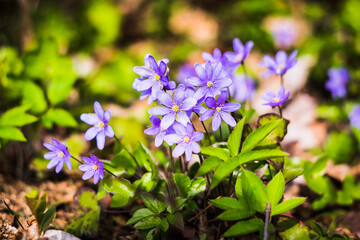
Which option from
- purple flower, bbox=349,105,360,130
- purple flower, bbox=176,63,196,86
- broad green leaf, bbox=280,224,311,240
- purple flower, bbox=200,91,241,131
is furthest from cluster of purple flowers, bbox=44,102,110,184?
purple flower, bbox=349,105,360,130

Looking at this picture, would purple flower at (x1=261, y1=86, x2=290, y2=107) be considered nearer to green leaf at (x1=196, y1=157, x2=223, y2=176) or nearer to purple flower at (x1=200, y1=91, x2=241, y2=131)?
purple flower at (x1=200, y1=91, x2=241, y2=131)

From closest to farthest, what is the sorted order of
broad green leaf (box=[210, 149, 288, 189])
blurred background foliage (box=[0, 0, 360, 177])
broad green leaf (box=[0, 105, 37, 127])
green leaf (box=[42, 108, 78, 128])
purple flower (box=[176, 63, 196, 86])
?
broad green leaf (box=[210, 149, 288, 189]) < broad green leaf (box=[0, 105, 37, 127]) < green leaf (box=[42, 108, 78, 128]) < blurred background foliage (box=[0, 0, 360, 177]) < purple flower (box=[176, 63, 196, 86])

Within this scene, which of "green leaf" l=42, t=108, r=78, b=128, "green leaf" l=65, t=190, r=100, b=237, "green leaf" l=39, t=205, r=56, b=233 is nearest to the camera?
Answer: "green leaf" l=39, t=205, r=56, b=233

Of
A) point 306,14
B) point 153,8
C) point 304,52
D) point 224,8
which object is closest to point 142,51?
point 153,8

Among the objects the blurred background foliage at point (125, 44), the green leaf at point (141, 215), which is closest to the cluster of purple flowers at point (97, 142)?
the green leaf at point (141, 215)

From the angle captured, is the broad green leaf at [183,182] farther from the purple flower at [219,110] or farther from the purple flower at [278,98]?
the purple flower at [278,98]

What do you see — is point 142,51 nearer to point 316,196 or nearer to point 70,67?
point 70,67
